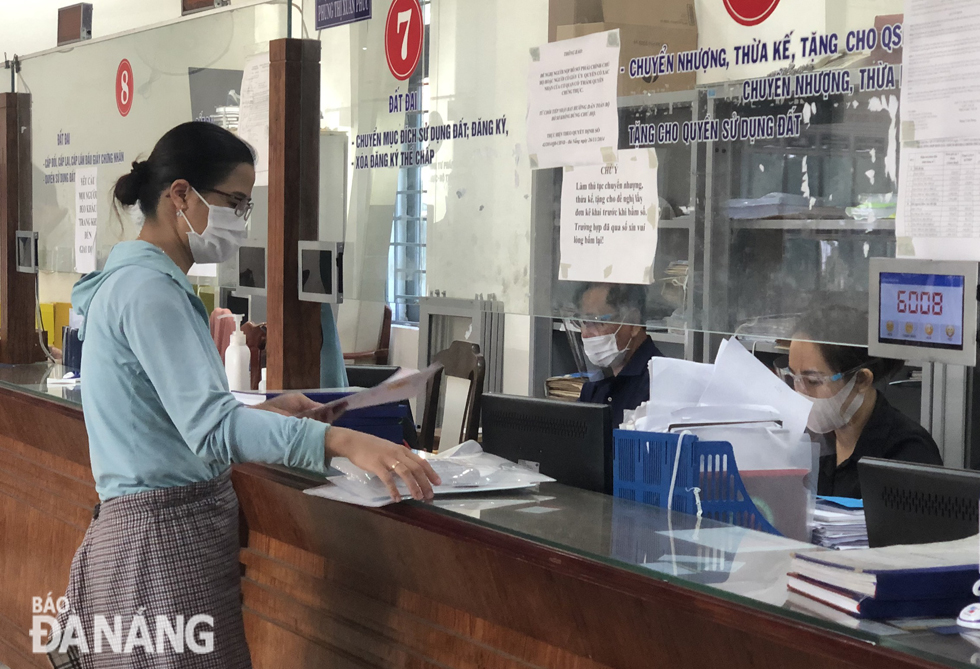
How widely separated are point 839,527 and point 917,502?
598 millimetres

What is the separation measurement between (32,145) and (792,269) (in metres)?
3.64

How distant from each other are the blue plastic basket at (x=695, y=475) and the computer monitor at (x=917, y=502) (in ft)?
0.76

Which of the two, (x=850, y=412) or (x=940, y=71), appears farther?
(x=850, y=412)

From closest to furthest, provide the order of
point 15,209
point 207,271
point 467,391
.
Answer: point 207,271 < point 467,391 < point 15,209

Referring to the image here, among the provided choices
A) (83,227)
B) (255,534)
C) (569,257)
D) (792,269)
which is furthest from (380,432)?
(83,227)

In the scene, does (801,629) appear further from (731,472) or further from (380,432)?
(380,432)

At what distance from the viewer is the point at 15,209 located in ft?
14.4

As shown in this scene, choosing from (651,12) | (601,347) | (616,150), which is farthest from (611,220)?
(601,347)

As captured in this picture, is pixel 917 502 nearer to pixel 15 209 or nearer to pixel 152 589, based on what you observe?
pixel 152 589

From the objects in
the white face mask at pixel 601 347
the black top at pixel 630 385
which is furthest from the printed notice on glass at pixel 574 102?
the black top at pixel 630 385

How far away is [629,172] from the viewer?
2.05 metres

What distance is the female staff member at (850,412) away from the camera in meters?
2.77

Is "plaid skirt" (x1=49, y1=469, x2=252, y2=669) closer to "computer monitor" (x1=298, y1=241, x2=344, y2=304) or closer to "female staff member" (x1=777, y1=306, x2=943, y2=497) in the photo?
"computer monitor" (x1=298, y1=241, x2=344, y2=304)

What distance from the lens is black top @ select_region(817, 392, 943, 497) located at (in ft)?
9.09
